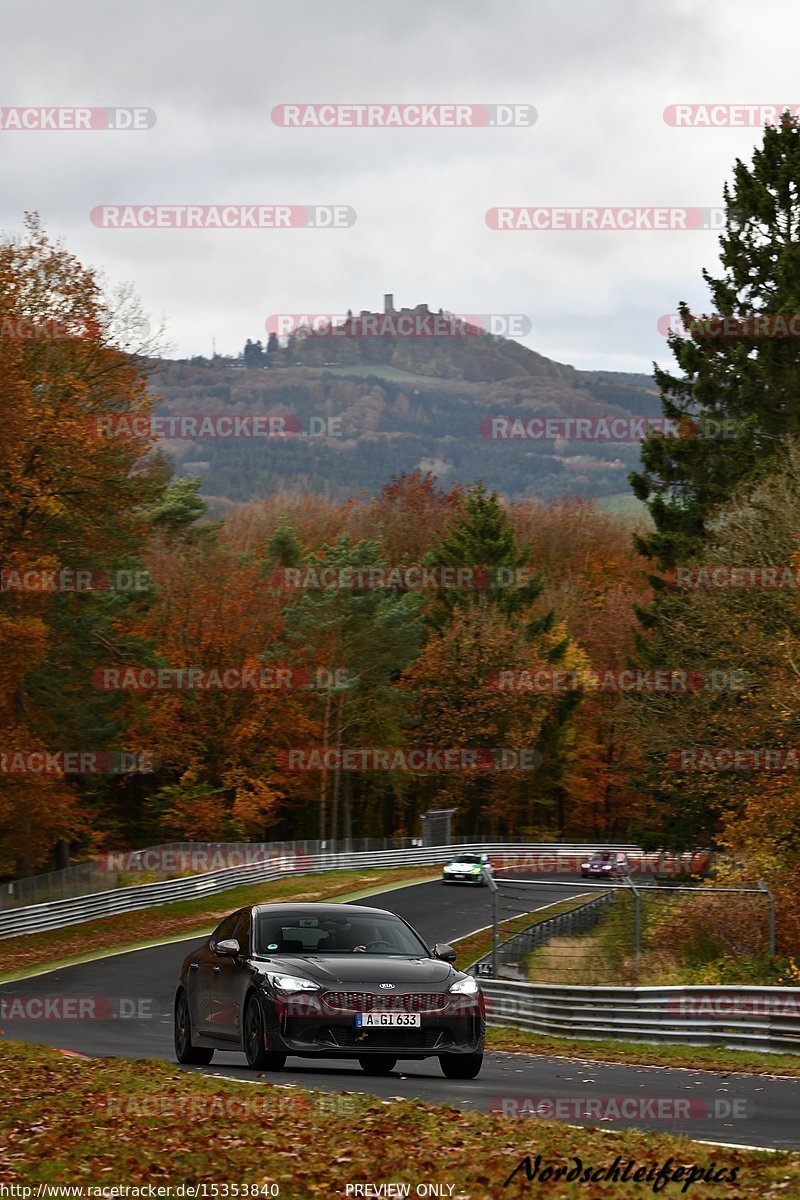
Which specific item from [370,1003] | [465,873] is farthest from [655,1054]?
[465,873]

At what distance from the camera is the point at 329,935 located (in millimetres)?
14688

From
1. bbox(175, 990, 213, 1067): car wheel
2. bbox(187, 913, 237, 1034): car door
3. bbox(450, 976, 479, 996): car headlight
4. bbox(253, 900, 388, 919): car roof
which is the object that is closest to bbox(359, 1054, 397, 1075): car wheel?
bbox(450, 976, 479, 996): car headlight

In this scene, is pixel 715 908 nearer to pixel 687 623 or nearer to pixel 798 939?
pixel 798 939

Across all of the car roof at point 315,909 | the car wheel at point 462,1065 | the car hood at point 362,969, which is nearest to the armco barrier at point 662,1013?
the car wheel at point 462,1065

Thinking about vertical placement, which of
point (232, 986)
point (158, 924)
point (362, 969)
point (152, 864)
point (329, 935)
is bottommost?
point (158, 924)

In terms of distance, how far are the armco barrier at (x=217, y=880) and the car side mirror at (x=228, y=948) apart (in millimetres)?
31699

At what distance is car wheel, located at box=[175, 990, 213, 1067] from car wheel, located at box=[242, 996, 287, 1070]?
1422mm

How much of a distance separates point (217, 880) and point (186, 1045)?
4164 cm

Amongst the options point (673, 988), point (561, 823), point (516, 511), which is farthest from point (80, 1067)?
point (516, 511)

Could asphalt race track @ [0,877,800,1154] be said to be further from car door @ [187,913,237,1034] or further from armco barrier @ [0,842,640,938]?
A: armco barrier @ [0,842,640,938]

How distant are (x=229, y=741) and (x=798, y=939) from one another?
2025 inches

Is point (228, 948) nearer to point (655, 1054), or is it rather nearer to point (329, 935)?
point (329, 935)

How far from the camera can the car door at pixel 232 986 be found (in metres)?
14.3

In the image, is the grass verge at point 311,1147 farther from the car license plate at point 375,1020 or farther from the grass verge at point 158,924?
the grass verge at point 158,924
